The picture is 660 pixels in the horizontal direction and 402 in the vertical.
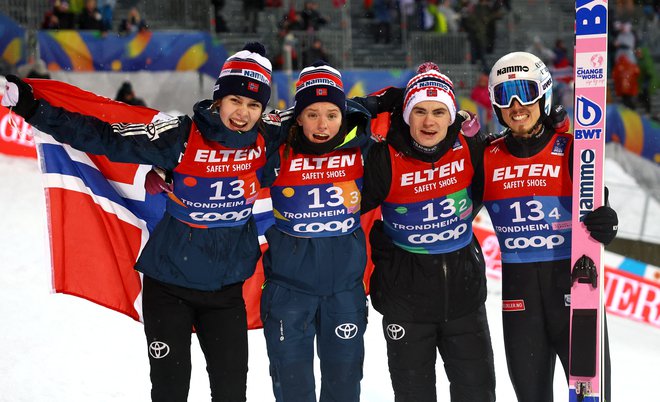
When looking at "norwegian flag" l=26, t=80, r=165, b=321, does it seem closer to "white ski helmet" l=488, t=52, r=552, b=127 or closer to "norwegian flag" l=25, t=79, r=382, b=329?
"norwegian flag" l=25, t=79, r=382, b=329

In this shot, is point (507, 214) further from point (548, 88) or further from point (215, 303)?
point (215, 303)

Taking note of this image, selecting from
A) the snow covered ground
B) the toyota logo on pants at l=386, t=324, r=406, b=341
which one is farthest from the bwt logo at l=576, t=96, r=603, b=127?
the snow covered ground

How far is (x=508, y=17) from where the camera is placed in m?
14.9

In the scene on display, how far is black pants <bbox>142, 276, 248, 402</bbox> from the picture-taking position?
4.05 m

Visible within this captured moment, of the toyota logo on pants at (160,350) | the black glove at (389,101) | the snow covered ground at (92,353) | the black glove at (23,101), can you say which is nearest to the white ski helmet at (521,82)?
the black glove at (389,101)

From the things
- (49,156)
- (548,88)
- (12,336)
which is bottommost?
(12,336)

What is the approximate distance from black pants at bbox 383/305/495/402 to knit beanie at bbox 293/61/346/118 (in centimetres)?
113

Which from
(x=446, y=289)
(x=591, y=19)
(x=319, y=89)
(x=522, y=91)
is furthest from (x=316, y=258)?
(x=591, y=19)

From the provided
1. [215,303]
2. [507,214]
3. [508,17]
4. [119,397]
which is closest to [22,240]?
[119,397]

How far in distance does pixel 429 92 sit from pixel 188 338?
1635 mm

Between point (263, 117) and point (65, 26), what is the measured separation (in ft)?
24.7

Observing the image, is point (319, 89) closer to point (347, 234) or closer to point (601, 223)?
point (347, 234)

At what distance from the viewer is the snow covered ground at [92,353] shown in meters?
5.62

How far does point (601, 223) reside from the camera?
12.9ft
